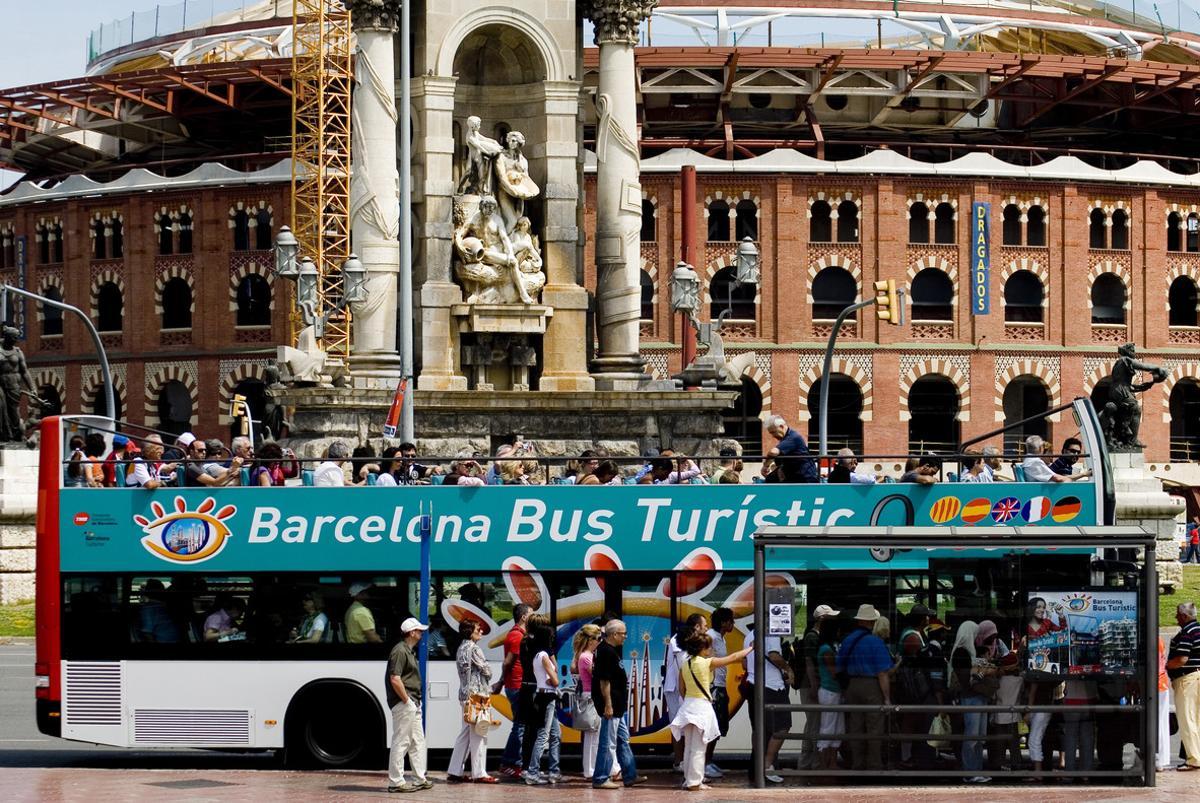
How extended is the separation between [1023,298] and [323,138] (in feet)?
87.2

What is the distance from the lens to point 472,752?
20.5 metres

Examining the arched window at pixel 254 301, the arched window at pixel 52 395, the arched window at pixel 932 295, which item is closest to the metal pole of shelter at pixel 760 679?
the arched window at pixel 932 295

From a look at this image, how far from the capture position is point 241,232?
263ft

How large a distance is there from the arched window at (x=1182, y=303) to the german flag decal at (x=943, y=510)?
61.1m

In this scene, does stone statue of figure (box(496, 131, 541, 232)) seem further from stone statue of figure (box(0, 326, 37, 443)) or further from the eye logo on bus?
the eye logo on bus

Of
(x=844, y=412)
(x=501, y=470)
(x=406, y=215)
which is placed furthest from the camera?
(x=844, y=412)

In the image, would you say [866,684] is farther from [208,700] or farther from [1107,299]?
[1107,299]

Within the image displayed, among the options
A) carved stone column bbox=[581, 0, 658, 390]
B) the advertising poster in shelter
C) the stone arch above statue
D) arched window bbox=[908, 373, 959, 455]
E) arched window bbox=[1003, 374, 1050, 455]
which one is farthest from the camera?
arched window bbox=[1003, 374, 1050, 455]

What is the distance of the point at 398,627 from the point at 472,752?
5.83 ft

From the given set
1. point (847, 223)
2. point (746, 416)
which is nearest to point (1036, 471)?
point (746, 416)

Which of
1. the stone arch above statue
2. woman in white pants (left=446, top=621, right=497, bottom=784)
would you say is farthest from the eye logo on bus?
the stone arch above statue

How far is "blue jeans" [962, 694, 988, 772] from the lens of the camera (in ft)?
64.8

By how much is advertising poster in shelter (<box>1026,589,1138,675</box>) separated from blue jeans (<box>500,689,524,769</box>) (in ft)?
16.2

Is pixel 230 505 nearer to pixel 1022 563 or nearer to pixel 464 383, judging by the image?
pixel 1022 563
